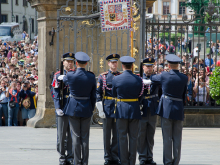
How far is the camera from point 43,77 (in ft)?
37.6

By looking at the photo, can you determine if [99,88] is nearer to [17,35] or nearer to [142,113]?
[142,113]

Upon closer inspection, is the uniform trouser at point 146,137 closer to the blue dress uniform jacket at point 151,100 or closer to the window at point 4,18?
the blue dress uniform jacket at point 151,100

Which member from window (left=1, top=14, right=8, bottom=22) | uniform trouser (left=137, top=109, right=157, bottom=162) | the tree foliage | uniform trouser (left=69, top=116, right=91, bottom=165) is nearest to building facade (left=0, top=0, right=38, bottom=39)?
window (left=1, top=14, right=8, bottom=22)

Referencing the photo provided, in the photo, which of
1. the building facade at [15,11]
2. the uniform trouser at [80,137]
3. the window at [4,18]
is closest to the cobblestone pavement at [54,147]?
the uniform trouser at [80,137]

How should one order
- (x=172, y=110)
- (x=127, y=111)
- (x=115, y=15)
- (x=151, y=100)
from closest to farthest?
(x=127, y=111)
(x=172, y=110)
(x=151, y=100)
(x=115, y=15)

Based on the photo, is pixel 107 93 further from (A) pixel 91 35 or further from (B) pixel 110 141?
(A) pixel 91 35

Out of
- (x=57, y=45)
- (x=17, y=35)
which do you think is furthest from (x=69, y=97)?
(x=17, y=35)

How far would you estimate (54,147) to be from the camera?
877 centimetres

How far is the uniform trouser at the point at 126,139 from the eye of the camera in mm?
6789

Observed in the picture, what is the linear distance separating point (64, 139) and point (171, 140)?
5.57ft

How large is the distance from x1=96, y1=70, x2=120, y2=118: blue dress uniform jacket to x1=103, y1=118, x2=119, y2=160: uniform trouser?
0.15 m

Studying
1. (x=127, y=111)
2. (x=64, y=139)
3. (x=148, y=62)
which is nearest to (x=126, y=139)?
(x=127, y=111)

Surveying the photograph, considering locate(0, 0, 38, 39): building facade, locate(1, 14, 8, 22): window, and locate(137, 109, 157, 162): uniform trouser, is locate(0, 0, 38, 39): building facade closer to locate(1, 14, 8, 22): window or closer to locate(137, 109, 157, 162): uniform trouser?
locate(1, 14, 8, 22): window

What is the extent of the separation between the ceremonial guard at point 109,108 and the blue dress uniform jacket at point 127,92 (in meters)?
0.49
